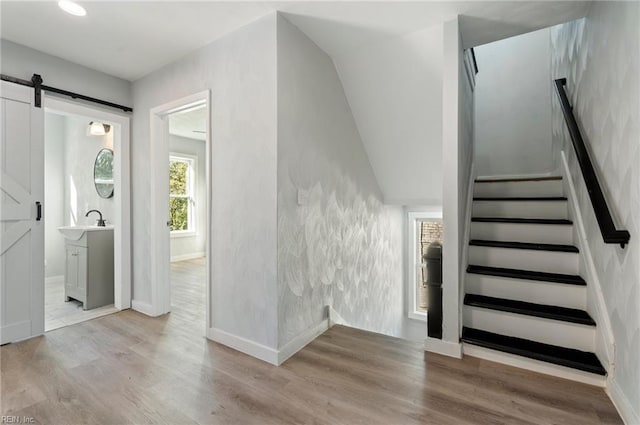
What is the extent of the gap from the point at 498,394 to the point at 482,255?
1.18 meters

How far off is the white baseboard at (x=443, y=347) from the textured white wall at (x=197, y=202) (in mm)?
5452

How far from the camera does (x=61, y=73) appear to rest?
2768mm

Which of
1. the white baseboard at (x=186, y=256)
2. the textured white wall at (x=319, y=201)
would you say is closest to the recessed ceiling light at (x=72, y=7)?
the textured white wall at (x=319, y=201)

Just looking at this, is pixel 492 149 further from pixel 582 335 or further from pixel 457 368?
pixel 457 368

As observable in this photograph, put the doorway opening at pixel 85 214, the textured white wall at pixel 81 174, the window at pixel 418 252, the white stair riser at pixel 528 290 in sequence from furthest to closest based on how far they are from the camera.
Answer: the window at pixel 418 252
the textured white wall at pixel 81 174
the doorway opening at pixel 85 214
the white stair riser at pixel 528 290

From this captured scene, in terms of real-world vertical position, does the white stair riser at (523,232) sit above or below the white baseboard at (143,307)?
above

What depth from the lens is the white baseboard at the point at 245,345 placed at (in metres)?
2.16

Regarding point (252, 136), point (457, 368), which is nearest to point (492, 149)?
point (457, 368)

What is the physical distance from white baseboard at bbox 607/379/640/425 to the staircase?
0.31ft

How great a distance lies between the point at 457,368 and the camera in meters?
2.02

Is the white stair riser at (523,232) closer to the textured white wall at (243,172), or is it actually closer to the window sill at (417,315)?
the textured white wall at (243,172)

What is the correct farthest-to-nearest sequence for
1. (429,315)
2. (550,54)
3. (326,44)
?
1. (550,54)
2. (326,44)
3. (429,315)

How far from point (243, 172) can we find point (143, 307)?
200cm

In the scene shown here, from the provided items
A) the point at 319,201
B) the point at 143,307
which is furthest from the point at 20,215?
the point at 319,201
